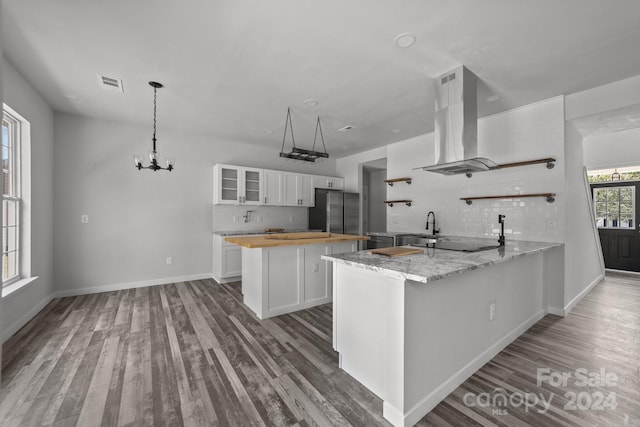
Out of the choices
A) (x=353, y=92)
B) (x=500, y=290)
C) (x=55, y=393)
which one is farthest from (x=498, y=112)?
(x=55, y=393)

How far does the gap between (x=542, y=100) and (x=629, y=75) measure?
28.1 inches

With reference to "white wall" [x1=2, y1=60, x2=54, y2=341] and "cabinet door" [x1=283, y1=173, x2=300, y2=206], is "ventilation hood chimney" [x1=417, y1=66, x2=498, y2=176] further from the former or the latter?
"white wall" [x1=2, y1=60, x2=54, y2=341]

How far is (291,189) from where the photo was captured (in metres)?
5.70

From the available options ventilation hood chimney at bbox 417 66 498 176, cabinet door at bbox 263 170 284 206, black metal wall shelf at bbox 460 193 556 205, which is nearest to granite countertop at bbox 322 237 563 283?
ventilation hood chimney at bbox 417 66 498 176

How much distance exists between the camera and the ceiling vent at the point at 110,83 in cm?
293

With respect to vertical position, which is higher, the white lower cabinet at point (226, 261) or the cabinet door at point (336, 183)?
the cabinet door at point (336, 183)

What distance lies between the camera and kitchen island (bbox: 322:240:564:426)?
1651mm

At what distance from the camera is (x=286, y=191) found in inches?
222

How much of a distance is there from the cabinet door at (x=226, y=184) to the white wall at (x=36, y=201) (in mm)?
2138

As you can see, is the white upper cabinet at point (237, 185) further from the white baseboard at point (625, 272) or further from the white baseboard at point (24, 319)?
the white baseboard at point (625, 272)

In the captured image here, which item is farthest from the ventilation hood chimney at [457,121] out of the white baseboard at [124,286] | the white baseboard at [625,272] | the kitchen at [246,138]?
the white baseboard at [625,272]

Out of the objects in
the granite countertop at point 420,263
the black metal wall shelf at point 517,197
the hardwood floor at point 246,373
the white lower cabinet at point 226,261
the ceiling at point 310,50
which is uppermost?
the ceiling at point 310,50

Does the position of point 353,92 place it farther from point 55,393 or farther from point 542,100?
point 55,393

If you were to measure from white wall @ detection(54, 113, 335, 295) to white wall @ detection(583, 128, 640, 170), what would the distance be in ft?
21.7
